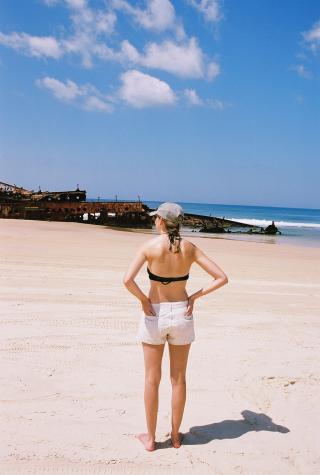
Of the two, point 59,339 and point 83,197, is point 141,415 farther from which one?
point 83,197

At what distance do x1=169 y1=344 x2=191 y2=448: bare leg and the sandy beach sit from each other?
0.39 feet

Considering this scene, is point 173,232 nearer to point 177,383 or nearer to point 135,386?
point 177,383

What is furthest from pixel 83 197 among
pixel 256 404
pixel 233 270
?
pixel 256 404

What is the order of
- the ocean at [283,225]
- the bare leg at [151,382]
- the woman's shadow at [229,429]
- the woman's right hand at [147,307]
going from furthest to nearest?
the ocean at [283,225], the woman's shadow at [229,429], the bare leg at [151,382], the woman's right hand at [147,307]

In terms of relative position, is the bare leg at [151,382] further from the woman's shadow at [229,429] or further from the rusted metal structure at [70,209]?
the rusted metal structure at [70,209]

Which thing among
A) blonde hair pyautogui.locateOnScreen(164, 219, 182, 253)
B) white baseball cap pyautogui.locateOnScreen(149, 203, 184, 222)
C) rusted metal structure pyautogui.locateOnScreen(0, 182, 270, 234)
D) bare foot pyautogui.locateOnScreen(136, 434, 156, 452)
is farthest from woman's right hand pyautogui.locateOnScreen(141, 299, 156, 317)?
rusted metal structure pyautogui.locateOnScreen(0, 182, 270, 234)

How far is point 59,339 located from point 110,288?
3083mm

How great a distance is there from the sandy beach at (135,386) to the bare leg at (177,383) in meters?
0.12

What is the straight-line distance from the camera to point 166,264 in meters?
3.10

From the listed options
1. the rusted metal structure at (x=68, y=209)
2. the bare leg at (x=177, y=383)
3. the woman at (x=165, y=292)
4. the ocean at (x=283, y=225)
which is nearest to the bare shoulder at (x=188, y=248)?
the woman at (x=165, y=292)

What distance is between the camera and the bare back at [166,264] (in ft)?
10.1

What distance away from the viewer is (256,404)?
4.01 m

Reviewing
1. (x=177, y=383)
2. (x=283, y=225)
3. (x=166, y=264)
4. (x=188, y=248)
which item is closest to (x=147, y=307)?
(x=166, y=264)

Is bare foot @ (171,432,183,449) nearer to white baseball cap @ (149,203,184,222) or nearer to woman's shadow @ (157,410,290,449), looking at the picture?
woman's shadow @ (157,410,290,449)
